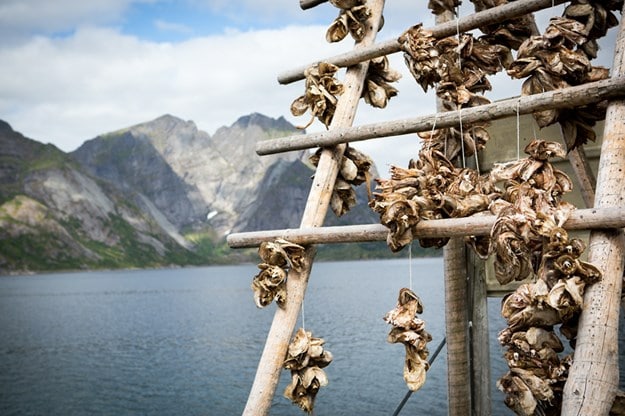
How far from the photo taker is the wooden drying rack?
Answer: 327 centimetres

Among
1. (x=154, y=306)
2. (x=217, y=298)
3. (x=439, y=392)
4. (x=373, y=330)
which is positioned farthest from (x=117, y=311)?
(x=439, y=392)

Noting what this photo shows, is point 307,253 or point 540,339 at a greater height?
point 307,253

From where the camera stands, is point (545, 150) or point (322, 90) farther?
point (322, 90)

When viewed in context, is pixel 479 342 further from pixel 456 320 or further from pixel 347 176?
pixel 347 176

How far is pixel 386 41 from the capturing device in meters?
4.85

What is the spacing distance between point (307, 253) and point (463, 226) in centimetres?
130

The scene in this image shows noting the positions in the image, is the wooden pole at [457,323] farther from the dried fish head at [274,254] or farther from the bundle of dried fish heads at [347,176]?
the dried fish head at [274,254]

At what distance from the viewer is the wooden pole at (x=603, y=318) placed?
3.22 metres

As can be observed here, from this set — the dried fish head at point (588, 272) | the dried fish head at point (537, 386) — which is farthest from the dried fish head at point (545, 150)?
the dried fish head at point (537, 386)

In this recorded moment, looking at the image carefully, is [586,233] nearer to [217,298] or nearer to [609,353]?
[609,353]

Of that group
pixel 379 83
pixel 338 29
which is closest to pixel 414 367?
pixel 379 83

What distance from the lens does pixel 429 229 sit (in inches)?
156

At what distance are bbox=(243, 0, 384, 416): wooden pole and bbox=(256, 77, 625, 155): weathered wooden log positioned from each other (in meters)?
0.21

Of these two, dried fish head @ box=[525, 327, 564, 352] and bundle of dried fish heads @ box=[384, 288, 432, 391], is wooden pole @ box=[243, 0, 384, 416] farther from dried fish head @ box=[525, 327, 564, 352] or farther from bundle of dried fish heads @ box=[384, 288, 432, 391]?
dried fish head @ box=[525, 327, 564, 352]
